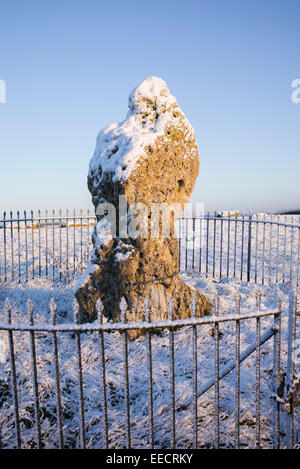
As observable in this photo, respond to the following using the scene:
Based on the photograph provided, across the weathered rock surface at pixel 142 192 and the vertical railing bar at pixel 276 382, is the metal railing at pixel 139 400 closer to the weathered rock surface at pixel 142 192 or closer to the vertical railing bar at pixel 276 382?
the vertical railing bar at pixel 276 382

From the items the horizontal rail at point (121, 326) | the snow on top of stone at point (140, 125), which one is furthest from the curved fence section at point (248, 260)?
the horizontal rail at point (121, 326)

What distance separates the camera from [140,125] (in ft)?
18.2

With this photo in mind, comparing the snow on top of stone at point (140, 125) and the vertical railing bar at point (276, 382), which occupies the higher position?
the snow on top of stone at point (140, 125)

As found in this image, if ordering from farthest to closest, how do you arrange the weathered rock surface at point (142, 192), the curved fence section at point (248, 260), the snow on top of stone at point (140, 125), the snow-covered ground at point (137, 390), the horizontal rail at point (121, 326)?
the curved fence section at point (248, 260)
the snow on top of stone at point (140, 125)
the weathered rock surface at point (142, 192)
the snow-covered ground at point (137, 390)
the horizontal rail at point (121, 326)

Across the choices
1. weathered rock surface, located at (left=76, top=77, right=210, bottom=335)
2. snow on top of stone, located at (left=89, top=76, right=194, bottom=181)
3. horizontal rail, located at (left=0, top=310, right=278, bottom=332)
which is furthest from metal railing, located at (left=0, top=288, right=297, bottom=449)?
snow on top of stone, located at (left=89, top=76, right=194, bottom=181)

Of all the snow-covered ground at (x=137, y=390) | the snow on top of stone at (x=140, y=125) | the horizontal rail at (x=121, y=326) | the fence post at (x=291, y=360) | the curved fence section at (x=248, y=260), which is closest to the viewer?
the horizontal rail at (x=121, y=326)

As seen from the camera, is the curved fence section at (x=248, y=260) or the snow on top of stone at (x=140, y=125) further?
the curved fence section at (x=248, y=260)

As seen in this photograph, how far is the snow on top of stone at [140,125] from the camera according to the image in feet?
16.7

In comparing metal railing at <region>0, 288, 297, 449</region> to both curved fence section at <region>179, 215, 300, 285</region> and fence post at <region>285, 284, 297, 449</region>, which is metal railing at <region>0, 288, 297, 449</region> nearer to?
fence post at <region>285, 284, 297, 449</region>

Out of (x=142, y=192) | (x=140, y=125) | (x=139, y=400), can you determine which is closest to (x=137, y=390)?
(x=139, y=400)
